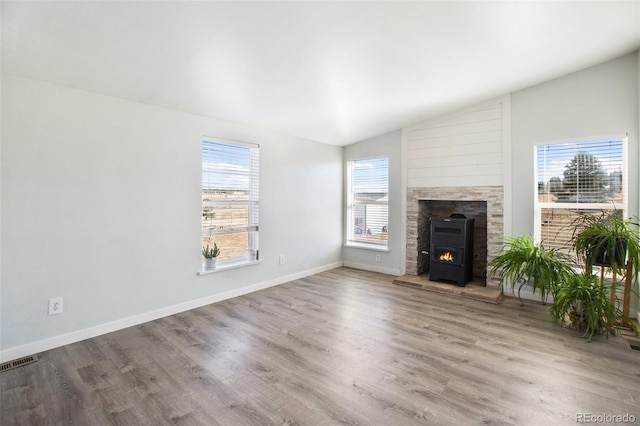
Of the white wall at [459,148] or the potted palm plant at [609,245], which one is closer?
the potted palm plant at [609,245]

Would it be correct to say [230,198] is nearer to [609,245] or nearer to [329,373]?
[329,373]

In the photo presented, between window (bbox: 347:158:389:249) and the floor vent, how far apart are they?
438 centimetres

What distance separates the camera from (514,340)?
2812mm

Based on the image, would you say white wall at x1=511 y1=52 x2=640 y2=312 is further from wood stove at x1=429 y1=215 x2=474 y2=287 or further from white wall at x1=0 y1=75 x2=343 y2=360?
white wall at x1=0 y1=75 x2=343 y2=360

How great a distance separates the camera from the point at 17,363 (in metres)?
2.38

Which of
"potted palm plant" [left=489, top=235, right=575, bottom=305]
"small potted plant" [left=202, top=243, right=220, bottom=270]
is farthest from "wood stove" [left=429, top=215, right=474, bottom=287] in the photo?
"small potted plant" [left=202, top=243, right=220, bottom=270]

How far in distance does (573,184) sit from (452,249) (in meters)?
1.58

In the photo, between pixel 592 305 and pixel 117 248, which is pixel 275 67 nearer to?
pixel 117 248

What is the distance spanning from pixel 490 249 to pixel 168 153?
419 centimetres

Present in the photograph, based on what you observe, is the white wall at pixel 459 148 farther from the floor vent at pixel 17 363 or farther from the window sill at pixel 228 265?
the floor vent at pixel 17 363

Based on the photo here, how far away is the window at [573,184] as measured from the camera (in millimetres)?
3484

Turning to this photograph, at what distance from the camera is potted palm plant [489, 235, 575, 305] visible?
3.41 metres

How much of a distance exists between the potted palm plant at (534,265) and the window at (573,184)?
10.1 inches

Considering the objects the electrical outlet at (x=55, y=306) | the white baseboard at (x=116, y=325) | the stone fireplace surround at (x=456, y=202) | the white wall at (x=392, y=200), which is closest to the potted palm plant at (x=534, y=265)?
the stone fireplace surround at (x=456, y=202)
